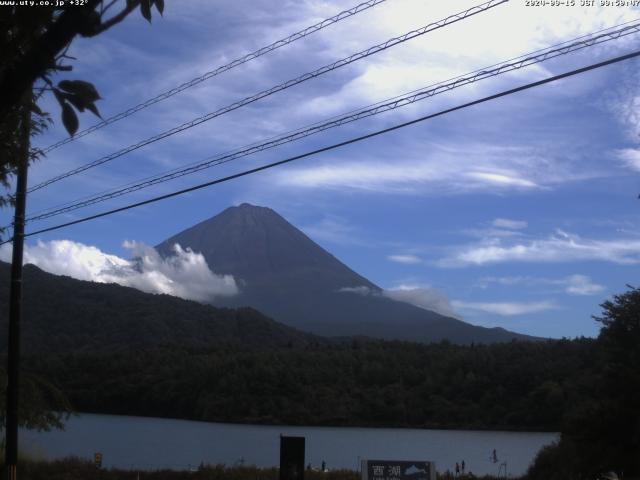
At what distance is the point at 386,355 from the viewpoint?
96062 mm

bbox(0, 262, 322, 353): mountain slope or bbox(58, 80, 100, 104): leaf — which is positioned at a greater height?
bbox(0, 262, 322, 353): mountain slope

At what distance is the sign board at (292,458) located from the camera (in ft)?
45.8

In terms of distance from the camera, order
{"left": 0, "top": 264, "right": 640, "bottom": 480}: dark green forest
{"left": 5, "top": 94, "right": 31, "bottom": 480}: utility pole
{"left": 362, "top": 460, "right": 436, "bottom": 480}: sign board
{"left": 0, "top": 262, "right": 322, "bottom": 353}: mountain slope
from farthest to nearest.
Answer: {"left": 0, "top": 262, "right": 322, "bottom": 353}: mountain slope → {"left": 0, "top": 264, "right": 640, "bottom": 480}: dark green forest → {"left": 5, "top": 94, "right": 31, "bottom": 480}: utility pole → {"left": 362, "top": 460, "right": 436, "bottom": 480}: sign board

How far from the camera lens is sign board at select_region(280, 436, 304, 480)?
14.0 metres

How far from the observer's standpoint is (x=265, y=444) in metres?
59.9


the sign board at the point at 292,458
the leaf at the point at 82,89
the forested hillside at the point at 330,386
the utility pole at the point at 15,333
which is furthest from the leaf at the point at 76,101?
the forested hillside at the point at 330,386

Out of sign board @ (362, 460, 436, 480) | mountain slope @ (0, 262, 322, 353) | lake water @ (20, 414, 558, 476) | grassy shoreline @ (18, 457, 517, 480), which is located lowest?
lake water @ (20, 414, 558, 476)

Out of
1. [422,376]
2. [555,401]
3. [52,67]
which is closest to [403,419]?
[422,376]

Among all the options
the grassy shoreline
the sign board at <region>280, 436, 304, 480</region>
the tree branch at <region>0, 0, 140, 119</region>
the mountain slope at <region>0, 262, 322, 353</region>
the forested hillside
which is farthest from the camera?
the mountain slope at <region>0, 262, 322, 353</region>

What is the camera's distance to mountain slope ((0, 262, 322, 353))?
98.7 metres

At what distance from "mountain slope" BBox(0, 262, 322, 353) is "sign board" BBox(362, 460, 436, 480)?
71333mm

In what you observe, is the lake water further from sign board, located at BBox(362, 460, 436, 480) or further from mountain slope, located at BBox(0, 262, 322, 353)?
sign board, located at BBox(362, 460, 436, 480)

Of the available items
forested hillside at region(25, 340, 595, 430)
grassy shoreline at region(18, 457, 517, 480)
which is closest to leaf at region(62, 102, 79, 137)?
grassy shoreline at region(18, 457, 517, 480)

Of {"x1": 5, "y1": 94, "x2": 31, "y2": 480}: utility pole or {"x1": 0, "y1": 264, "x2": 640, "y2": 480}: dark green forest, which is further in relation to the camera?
{"x1": 0, "y1": 264, "x2": 640, "y2": 480}: dark green forest
